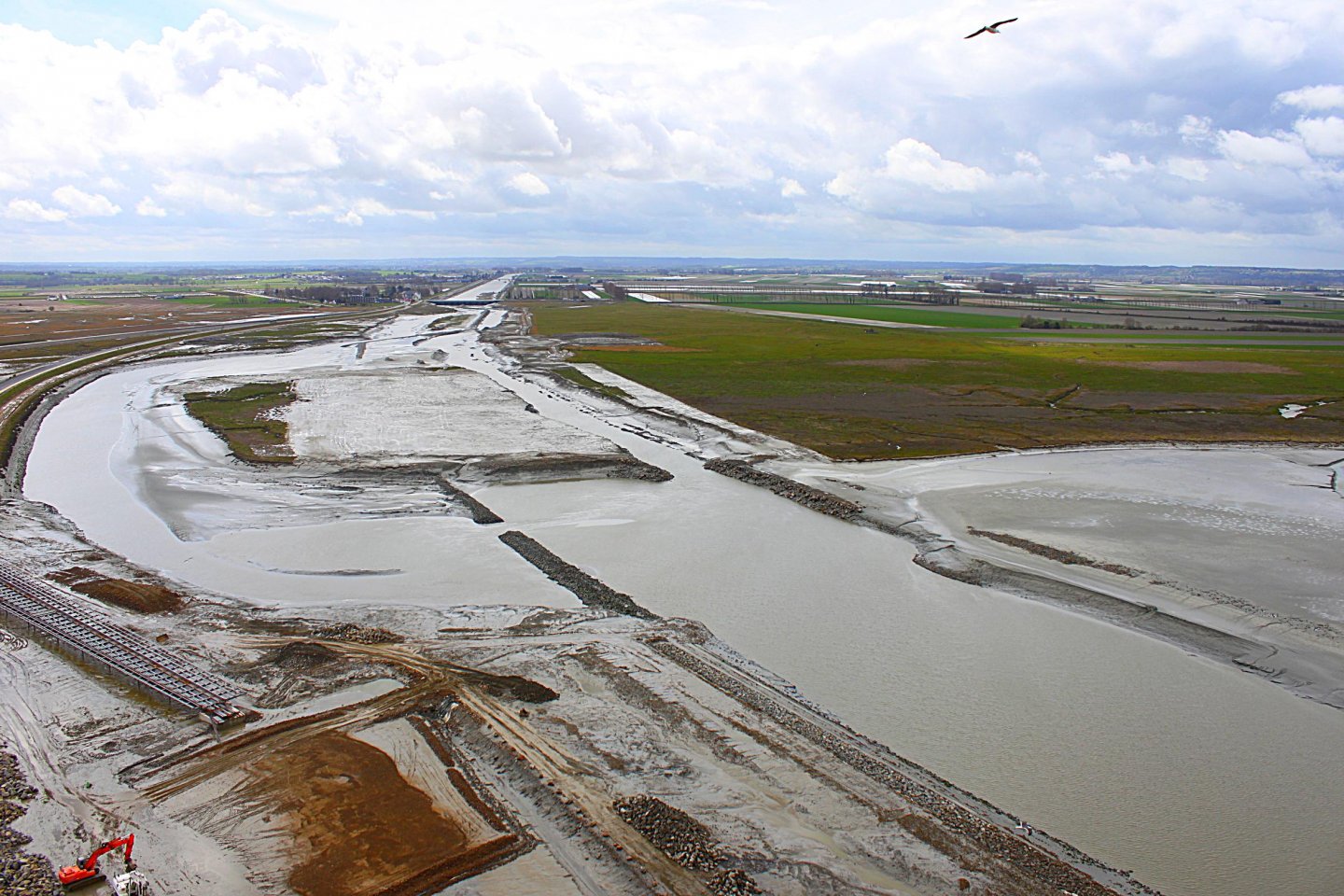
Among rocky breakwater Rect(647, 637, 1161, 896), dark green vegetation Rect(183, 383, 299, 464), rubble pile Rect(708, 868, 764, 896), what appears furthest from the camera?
dark green vegetation Rect(183, 383, 299, 464)

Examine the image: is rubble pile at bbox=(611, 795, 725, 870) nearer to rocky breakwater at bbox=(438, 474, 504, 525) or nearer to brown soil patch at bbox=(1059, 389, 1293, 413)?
rocky breakwater at bbox=(438, 474, 504, 525)

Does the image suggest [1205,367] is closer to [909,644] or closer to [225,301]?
[909,644]

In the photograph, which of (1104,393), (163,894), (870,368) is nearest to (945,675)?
(163,894)

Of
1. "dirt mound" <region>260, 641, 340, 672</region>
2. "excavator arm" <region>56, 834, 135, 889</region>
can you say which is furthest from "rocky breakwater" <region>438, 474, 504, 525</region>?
"excavator arm" <region>56, 834, 135, 889</region>

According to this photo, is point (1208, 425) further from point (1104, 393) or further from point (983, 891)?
point (983, 891)

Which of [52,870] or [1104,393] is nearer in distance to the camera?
[52,870]

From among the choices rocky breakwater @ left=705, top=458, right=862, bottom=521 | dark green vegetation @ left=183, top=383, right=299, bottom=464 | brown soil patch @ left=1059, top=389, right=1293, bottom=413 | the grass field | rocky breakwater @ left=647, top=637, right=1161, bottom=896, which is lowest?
rocky breakwater @ left=647, top=637, right=1161, bottom=896
